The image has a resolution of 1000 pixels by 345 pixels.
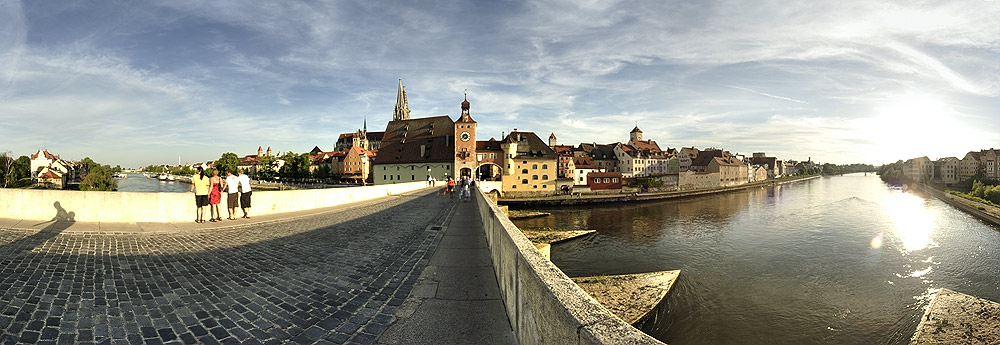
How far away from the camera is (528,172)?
67.1 meters

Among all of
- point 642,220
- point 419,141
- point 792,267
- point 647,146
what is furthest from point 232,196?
point 647,146

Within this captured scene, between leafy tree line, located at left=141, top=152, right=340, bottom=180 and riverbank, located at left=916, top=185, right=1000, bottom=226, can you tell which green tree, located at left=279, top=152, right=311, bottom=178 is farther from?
riverbank, located at left=916, top=185, right=1000, bottom=226

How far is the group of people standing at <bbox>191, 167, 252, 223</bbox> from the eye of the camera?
10.9 meters

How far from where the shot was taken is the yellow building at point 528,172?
66.5 meters

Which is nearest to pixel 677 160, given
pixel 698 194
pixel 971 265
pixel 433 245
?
pixel 698 194

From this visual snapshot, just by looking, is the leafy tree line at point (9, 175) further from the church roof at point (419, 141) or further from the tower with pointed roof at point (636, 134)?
the tower with pointed roof at point (636, 134)

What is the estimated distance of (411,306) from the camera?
4.87 m

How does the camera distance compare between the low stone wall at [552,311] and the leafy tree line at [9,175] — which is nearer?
the low stone wall at [552,311]

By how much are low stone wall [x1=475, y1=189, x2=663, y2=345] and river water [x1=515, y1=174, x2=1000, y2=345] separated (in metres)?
12.2

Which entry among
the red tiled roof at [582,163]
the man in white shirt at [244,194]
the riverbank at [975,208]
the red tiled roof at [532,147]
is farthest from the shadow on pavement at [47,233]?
the red tiled roof at [582,163]

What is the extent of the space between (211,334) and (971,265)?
128ft

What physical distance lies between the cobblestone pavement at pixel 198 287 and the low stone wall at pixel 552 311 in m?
1.66

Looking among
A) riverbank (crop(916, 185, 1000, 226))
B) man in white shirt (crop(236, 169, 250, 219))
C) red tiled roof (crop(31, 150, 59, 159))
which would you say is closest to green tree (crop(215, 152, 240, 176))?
red tiled roof (crop(31, 150, 59, 159))

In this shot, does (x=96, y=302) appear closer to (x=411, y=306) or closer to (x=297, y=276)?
(x=297, y=276)
